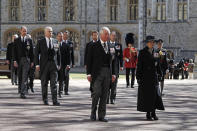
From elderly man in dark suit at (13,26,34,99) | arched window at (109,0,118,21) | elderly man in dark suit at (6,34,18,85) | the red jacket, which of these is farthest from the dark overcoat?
arched window at (109,0,118,21)

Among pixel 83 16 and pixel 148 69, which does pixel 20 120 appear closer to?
pixel 148 69

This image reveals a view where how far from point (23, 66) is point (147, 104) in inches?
194

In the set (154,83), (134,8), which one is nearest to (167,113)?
(154,83)

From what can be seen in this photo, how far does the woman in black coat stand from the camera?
10.0 m

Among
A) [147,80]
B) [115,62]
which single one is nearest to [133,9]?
[115,62]

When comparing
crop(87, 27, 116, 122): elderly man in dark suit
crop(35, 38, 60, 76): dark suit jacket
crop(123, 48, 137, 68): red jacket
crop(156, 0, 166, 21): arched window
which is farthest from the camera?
crop(156, 0, 166, 21): arched window

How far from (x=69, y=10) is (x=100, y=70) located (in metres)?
34.7

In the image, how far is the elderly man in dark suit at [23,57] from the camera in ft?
45.4

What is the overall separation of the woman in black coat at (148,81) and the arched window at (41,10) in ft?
115

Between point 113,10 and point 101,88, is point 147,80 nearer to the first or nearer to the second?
point 101,88

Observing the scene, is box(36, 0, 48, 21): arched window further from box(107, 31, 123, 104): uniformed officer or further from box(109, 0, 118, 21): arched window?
box(107, 31, 123, 104): uniformed officer

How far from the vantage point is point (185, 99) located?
582 inches

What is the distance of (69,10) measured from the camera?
44.0 meters

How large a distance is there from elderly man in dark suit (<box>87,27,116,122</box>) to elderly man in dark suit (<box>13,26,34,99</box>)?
437cm
